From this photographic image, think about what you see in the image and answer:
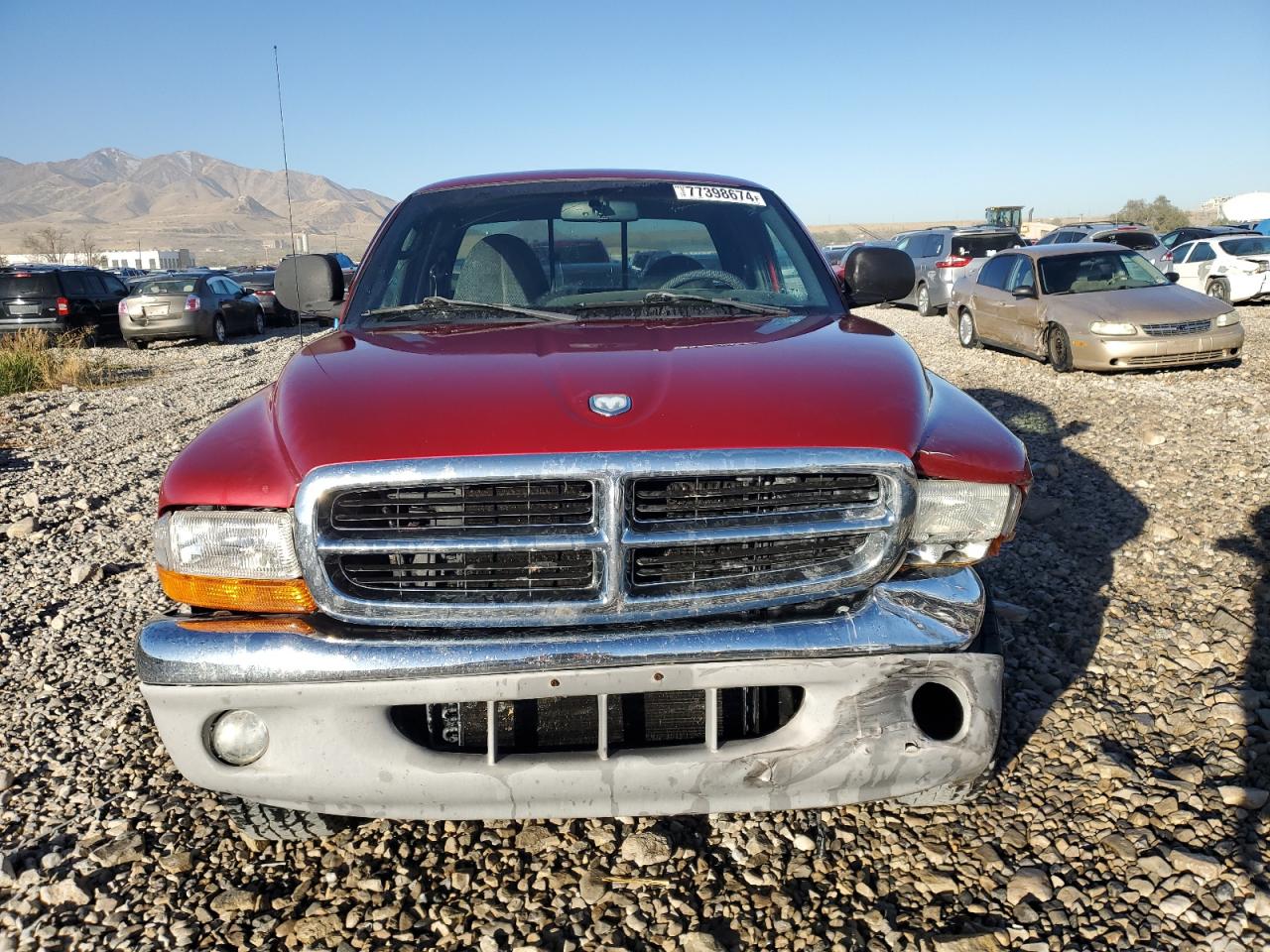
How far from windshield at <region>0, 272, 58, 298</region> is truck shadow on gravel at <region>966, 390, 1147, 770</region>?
693 inches

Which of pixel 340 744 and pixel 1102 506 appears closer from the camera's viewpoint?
pixel 340 744

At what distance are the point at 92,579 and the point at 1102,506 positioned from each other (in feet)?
18.6

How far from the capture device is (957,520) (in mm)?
2143

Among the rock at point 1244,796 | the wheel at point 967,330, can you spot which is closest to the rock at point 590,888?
the rock at point 1244,796

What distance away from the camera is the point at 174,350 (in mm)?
17766

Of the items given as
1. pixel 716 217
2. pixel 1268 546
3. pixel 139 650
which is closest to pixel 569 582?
pixel 139 650

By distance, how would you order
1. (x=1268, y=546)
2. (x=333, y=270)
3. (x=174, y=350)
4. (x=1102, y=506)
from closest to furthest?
(x=333, y=270)
(x=1268, y=546)
(x=1102, y=506)
(x=174, y=350)

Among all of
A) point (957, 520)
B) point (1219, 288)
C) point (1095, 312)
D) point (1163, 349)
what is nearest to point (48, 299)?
point (1095, 312)

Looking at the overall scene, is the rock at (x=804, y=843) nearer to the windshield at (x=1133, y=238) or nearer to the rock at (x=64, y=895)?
the rock at (x=64, y=895)

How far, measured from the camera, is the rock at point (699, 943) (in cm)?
207

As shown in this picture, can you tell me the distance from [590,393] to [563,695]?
69cm

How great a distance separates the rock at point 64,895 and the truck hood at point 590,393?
1252mm

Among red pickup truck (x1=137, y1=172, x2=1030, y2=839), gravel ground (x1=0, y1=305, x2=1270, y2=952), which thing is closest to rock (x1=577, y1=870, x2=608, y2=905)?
gravel ground (x1=0, y1=305, x2=1270, y2=952)

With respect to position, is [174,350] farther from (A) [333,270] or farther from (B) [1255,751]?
(B) [1255,751]
